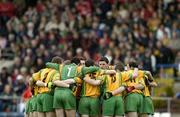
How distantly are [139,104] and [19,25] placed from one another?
556 inches

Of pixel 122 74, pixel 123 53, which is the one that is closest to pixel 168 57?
pixel 123 53

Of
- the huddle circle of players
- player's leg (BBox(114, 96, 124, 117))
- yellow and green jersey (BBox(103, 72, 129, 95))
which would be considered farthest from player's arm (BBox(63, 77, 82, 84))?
player's leg (BBox(114, 96, 124, 117))

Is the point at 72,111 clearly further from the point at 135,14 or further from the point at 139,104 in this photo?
the point at 135,14

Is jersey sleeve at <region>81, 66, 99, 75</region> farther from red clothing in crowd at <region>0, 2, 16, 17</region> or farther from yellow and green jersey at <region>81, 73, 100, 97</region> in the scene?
red clothing in crowd at <region>0, 2, 16, 17</region>

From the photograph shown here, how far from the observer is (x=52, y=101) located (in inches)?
981

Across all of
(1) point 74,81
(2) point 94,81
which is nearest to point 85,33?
(1) point 74,81

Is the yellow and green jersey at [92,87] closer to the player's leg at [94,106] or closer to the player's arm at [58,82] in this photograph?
the player's leg at [94,106]

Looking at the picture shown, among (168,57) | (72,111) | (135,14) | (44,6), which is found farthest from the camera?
(44,6)

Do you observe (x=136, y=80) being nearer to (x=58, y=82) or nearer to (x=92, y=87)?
(x=92, y=87)

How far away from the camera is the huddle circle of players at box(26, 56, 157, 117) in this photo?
79.9ft

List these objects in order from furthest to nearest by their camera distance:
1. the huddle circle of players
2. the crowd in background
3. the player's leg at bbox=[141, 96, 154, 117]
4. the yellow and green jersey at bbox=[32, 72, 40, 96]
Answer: the crowd in background < the yellow and green jersey at bbox=[32, 72, 40, 96] < the player's leg at bbox=[141, 96, 154, 117] < the huddle circle of players

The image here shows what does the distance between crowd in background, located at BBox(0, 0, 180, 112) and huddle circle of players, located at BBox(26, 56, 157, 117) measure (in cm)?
810

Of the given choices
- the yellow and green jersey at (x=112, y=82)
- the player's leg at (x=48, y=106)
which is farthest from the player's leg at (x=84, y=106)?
the player's leg at (x=48, y=106)

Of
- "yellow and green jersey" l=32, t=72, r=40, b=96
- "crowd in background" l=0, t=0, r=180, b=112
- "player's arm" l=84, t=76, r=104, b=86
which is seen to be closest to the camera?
"player's arm" l=84, t=76, r=104, b=86
